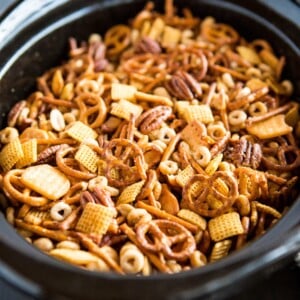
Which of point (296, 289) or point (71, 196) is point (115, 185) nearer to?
point (71, 196)

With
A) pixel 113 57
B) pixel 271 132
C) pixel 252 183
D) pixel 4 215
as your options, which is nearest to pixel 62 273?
pixel 4 215

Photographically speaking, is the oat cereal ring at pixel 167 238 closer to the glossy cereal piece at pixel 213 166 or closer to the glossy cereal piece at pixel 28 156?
the glossy cereal piece at pixel 213 166

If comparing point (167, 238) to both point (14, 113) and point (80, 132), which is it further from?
point (14, 113)

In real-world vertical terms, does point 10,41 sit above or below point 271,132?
above

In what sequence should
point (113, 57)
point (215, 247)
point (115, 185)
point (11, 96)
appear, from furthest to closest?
point (113, 57), point (11, 96), point (115, 185), point (215, 247)

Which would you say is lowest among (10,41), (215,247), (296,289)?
(296,289)

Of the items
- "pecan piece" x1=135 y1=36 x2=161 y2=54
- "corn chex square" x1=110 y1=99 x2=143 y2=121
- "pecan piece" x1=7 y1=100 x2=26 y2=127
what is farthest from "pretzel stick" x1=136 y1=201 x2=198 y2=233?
"pecan piece" x1=135 y1=36 x2=161 y2=54
